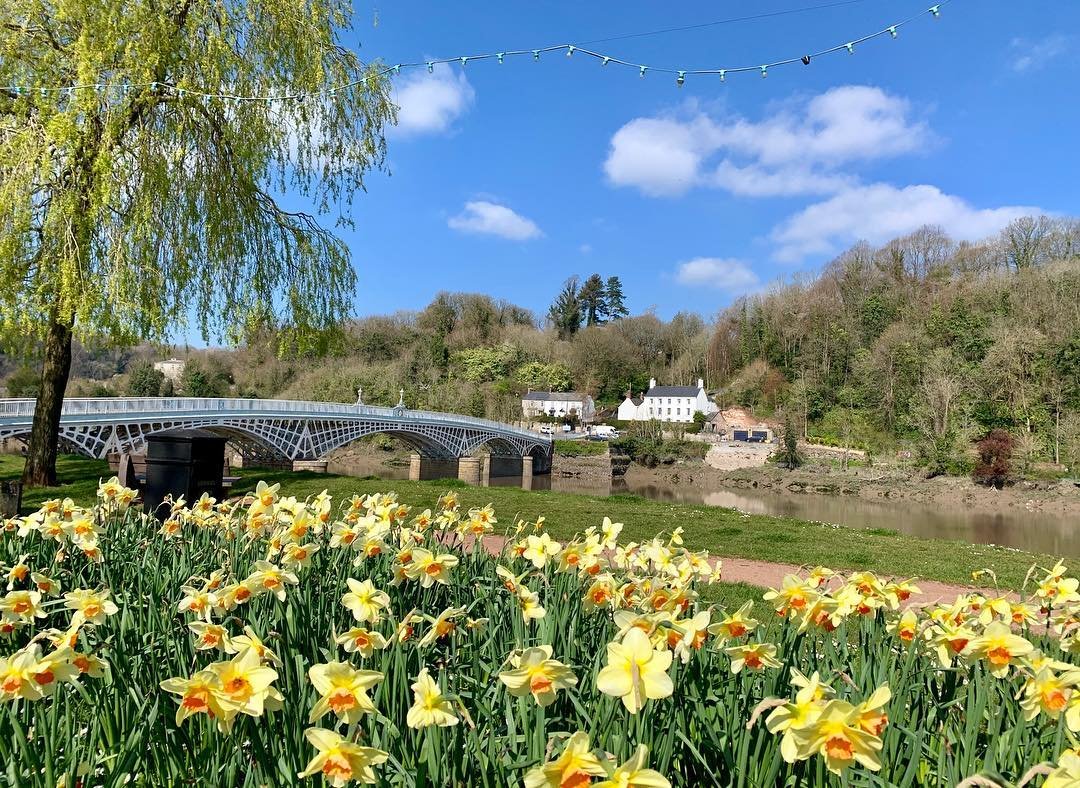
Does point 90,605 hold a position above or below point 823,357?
below

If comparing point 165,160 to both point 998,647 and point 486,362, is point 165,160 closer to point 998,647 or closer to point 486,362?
point 998,647

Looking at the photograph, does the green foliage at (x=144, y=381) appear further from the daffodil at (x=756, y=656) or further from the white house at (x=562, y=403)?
the daffodil at (x=756, y=656)

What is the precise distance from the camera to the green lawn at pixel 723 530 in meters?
8.28

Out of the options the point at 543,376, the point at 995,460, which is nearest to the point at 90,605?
the point at 995,460

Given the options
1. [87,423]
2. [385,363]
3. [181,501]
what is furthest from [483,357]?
[181,501]

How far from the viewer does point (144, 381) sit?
147 ft

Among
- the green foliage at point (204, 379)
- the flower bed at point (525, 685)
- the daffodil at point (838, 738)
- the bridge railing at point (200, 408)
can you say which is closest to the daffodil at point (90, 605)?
the flower bed at point (525, 685)

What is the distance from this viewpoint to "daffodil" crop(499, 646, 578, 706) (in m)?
1.40

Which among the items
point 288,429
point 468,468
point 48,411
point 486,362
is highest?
point 486,362

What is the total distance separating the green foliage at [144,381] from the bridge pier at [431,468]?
18538 mm

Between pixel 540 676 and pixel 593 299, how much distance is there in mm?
78872

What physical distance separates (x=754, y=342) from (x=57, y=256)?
183ft

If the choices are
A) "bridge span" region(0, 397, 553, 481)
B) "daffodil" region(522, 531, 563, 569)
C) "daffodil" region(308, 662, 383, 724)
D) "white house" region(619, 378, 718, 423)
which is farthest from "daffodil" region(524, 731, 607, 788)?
"white house" region(619, 378, 718, 423)

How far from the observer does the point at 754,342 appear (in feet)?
196
